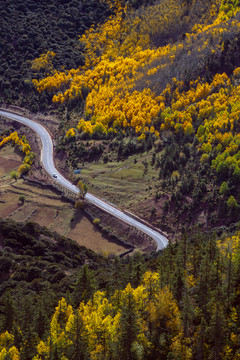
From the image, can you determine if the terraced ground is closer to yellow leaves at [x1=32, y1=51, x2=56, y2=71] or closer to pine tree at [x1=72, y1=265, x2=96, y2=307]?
pine tree at [x1=72, y1=265, x2=96, y2=307]

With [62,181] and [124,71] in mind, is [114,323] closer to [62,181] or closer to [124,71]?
[62,181]

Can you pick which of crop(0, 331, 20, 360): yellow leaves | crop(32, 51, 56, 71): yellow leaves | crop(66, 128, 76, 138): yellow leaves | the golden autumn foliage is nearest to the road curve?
crop(66, 128, 76, 138): yellow leaves

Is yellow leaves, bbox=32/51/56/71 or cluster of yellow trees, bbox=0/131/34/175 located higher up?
yellow leaves, bbox=32/51/56/71

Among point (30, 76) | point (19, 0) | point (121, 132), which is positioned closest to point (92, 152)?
point (121, 132)

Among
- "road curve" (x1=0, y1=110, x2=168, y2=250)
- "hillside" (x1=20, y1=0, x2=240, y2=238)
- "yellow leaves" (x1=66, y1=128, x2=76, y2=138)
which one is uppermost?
"hillside" (x1=20, y1=0, x2=240, y2=238)

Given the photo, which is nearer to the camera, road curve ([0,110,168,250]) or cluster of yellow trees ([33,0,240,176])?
road curve ([0,110,168,250])

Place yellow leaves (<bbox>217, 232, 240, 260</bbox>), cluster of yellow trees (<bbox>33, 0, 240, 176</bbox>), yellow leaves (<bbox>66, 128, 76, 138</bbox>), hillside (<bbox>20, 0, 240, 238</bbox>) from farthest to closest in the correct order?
yellow leaves (<bbox>66, 128, 76, 138</bbox>) < cluster of yellow trees (<bbox>33, 0, 240, 176</bbox>) < hillside (<bbox>20, 0, 240, 238</bbox>) < yellow leaves (<bbox>217, 232, 240, 260</bbox>)

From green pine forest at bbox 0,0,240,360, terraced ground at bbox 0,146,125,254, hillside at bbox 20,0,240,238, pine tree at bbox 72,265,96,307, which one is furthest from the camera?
hillside at bbox 20,0,240,238
